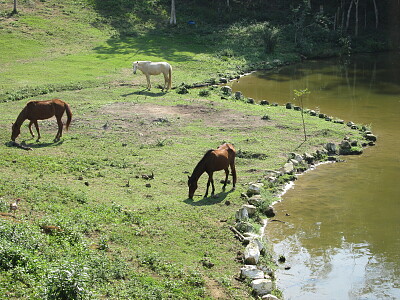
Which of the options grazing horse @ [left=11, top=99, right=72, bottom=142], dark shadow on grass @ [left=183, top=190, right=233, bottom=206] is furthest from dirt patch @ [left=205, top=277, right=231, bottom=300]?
grazing horse @ [left=11, top=99, right=72, bottom=142]

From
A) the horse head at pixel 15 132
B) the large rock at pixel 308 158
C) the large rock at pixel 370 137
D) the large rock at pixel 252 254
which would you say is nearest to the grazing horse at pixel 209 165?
the large rock at pixel 252 254

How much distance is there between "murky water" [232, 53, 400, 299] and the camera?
14.8 m

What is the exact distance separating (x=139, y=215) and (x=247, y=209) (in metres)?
3.59

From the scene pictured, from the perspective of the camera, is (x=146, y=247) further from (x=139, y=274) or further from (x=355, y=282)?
(x=355, y=282)

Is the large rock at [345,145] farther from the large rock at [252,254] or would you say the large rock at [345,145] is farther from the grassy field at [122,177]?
the large rock at [252,254]

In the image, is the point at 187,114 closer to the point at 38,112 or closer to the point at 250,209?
the point at 38,112

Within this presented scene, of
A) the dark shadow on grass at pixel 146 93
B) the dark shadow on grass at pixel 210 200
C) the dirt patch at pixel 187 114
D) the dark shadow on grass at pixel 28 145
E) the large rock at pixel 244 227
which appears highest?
the dark shadow on grass at pixel 146 93

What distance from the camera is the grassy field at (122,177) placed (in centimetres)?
1230

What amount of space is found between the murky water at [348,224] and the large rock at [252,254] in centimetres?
84

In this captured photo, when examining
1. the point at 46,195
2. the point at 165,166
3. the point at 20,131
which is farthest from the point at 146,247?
the point at 20,131

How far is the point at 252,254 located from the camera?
48.2 ft

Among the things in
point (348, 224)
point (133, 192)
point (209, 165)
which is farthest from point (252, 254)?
point (133, 192)

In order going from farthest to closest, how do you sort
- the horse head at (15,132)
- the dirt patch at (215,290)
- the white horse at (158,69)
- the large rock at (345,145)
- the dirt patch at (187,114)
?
the white horse at (158,69), the dirt patch at (187,114), the large rock at (345,145), the horse head at (15,132), the dirt patch at (215,290)

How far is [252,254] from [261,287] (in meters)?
1.40
